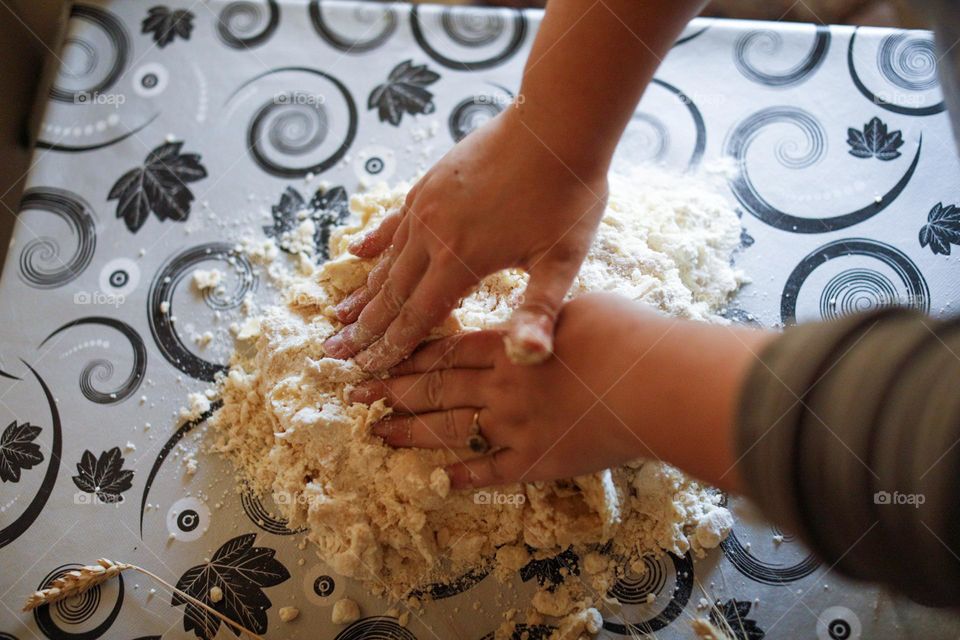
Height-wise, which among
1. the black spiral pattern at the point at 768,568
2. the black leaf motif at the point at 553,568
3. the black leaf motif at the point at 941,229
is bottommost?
the black leaf motif at the point at 553,568

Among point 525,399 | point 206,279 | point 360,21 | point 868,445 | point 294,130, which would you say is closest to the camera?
point 868,445

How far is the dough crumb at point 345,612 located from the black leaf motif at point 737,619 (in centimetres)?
55

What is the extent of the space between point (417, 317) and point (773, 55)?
0.98 metres

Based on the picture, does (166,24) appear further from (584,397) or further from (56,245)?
(584,397)

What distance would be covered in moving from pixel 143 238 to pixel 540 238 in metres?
0.85

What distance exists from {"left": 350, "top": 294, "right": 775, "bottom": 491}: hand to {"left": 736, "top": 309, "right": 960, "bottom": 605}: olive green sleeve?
0.18 ft

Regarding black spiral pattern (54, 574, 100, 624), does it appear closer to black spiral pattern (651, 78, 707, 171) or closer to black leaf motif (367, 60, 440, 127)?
black leaf motif (367, 60, 440, 127)

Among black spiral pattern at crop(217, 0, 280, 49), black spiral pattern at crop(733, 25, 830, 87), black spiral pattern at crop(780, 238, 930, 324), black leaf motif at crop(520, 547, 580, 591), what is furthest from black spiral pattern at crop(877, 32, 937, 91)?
black spiral pattern at crop(217, 0, 280, 49)

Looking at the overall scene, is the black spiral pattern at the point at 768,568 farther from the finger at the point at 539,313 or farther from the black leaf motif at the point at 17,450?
the black leaf motif at the point at 17,450

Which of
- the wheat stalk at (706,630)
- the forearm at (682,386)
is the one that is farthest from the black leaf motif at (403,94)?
the wheat stalk at (706,630)

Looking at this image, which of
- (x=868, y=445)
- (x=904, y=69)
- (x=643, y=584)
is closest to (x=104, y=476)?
(x=643, y=584)

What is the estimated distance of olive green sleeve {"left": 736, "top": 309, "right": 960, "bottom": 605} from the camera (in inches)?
25.4

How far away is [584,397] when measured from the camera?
0.92 metres

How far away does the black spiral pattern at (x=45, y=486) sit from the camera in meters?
1.15
